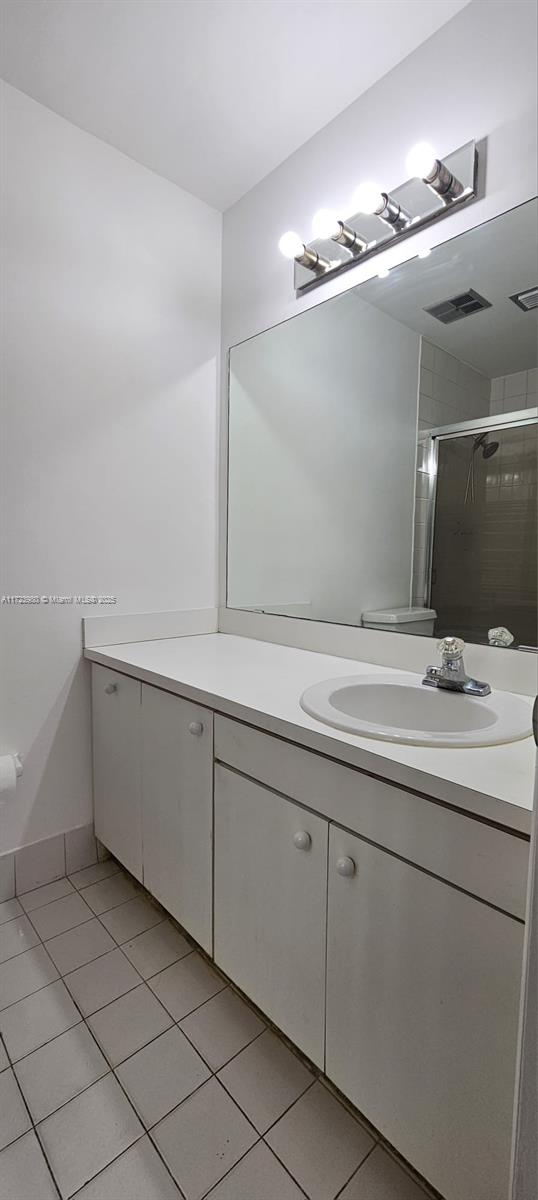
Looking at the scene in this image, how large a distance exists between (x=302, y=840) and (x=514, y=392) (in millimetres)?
1036

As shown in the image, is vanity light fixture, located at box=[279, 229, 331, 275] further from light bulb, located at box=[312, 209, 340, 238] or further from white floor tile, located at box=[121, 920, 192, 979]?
white floor tile, located at box=[121, 920, 192, 979]

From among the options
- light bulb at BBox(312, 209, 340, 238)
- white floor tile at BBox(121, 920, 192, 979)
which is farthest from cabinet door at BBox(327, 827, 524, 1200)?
light bulb at BBox(312, 209, 340, 238)

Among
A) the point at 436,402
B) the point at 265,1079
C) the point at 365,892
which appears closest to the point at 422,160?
the point at 436,402

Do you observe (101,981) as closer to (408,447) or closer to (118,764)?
(118,764)

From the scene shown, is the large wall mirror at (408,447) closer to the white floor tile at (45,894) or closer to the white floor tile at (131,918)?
the white floor tile at (131,918)

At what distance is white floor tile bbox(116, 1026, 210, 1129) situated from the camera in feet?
3.22

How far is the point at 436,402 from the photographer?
50.7 inches

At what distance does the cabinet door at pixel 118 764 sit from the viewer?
4.83 feet

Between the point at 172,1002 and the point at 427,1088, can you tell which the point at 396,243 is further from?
the point at 172,1002

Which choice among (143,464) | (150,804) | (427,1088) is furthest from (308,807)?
(143,464)

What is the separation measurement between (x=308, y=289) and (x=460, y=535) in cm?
97

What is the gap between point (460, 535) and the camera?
126cm

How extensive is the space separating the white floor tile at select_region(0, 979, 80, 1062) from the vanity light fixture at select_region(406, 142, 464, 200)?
2.07 meters

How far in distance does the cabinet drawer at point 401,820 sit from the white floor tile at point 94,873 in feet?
3.12
